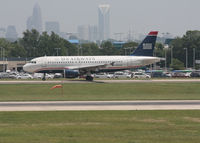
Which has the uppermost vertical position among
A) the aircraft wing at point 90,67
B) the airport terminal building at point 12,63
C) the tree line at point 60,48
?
the tree line at point 60,48

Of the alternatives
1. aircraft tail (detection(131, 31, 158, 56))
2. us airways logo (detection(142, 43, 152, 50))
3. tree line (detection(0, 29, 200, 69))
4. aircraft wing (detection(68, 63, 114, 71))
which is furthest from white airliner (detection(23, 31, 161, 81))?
tree line (detection(0, 29, 200, 69))

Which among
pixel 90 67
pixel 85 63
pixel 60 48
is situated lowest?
pixel 90 67

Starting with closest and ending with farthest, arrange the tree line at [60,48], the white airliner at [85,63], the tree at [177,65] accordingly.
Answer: the white airliner at [85,63] < the tree at [177,65] < the tree line at [60,48]

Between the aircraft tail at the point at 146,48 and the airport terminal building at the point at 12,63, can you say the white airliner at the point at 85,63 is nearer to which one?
the aircraft tail at the point at 146,48

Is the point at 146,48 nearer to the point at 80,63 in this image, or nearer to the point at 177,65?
the point at 80,63
